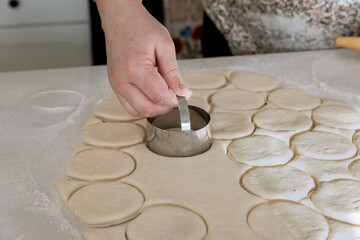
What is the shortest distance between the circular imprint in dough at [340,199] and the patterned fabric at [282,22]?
72cm

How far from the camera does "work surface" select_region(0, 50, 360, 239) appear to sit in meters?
0.86

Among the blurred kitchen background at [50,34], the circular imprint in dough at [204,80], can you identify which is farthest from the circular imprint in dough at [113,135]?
the blurred kitchen background at [50,34]

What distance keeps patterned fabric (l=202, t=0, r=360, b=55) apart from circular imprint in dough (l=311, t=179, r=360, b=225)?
0.72 metres

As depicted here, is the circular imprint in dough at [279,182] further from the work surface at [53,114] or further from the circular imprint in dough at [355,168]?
the work surface at [53,114]

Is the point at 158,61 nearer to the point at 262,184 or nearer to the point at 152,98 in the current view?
the point at 152,98

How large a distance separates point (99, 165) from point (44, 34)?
1518 mm

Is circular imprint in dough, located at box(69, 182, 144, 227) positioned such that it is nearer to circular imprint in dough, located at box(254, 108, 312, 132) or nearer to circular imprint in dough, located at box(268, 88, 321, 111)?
circular imprint in dough, located at box(254, 108, 312, 132)

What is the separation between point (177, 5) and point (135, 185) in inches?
71.1

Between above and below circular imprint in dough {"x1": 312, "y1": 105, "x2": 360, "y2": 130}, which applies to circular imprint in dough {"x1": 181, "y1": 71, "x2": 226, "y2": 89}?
above

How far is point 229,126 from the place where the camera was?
1.15 m

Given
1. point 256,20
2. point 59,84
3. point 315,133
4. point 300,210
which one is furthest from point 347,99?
point 59,84

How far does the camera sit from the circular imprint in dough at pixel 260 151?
1.02m

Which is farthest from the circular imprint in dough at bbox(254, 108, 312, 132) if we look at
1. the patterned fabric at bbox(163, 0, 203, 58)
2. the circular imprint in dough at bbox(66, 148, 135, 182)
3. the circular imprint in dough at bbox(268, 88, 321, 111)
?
the patterned fabric at bbox(163, 0, 203, 58)

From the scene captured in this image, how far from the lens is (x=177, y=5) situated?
2.57 m
